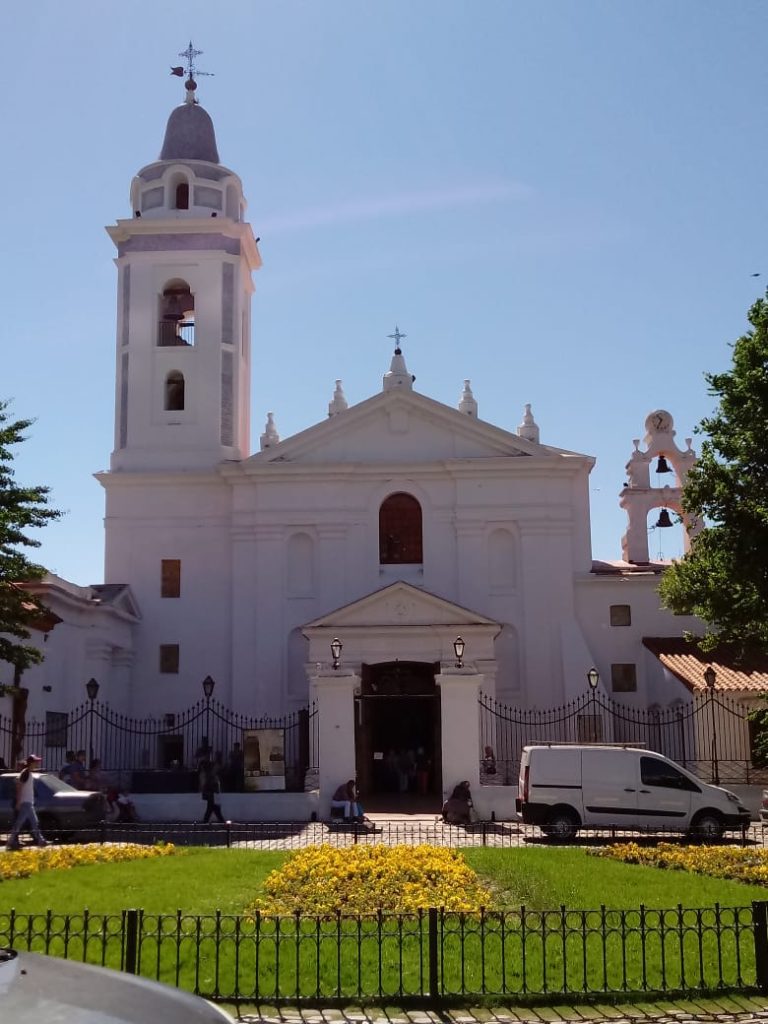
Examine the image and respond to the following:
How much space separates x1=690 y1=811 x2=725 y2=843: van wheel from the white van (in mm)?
19

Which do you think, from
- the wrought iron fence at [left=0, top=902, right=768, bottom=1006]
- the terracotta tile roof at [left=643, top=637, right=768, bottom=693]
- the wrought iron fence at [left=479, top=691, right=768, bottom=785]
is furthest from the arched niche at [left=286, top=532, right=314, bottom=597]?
the wrought iron fence at [left=0, top=902, right=768, bottom=1006]

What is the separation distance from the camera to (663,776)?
2228 cm

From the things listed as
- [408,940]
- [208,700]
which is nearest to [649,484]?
[208,700]

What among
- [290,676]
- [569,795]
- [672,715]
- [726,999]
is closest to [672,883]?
[726,999]

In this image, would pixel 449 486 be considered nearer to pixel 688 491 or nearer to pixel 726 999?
pixel 688 491

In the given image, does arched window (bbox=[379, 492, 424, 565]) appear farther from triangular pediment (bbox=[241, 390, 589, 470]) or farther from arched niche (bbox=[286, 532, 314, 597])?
arched niche (bbox=[286, 532, 314, 597])

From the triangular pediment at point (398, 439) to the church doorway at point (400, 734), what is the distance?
6912mm

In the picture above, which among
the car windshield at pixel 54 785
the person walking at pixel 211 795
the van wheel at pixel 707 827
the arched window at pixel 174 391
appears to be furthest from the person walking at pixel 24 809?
the arched window at pixel 174 391

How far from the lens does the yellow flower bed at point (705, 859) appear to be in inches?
596

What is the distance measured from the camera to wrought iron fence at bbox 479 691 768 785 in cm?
3030

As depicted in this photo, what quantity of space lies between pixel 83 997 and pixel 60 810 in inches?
716

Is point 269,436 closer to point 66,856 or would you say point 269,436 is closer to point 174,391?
point 174,391

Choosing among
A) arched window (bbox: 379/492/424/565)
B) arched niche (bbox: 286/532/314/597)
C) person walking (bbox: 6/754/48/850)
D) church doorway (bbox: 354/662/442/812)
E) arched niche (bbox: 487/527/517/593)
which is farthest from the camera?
arched window (bbox: 379/492/424/565)

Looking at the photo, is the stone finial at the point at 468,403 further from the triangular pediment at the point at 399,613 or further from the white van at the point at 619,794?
the white van at the point at 619,794
